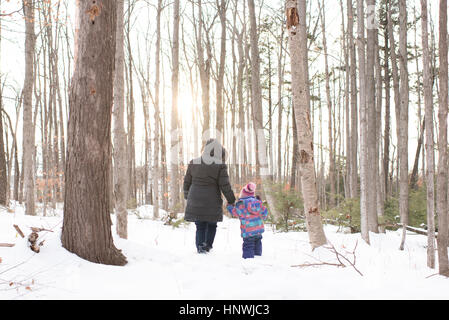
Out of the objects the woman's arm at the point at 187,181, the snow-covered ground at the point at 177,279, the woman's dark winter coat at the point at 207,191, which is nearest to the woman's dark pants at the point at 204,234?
the woman's dark winter coat at the point at 207,191

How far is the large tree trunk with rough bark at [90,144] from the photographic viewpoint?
3.15 metres

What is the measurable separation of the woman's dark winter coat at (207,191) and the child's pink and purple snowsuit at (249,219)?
7.2 inches

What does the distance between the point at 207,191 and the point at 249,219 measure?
73 centimetres

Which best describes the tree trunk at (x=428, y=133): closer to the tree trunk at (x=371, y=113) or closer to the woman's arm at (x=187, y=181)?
the tree trunk at (x=371, y=113)

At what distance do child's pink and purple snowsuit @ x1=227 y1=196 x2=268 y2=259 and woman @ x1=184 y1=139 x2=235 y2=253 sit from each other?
0.60 feet

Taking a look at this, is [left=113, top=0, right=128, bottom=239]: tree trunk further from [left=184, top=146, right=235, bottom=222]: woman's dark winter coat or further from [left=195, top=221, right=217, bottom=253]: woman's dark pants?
[left=195, top=221, right=217, bottom=253]: woman's dark pants

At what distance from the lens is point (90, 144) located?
10.4ft

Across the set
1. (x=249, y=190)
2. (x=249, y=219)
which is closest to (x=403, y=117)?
(x=249, y=190)

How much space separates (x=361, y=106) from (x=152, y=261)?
4.76m

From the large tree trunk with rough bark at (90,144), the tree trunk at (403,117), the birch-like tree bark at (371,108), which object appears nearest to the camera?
the large tree trunk with rough bark at (90,144)

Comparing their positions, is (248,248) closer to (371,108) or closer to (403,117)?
(371,108)


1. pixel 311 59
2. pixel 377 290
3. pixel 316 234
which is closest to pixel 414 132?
pixel 311 59
